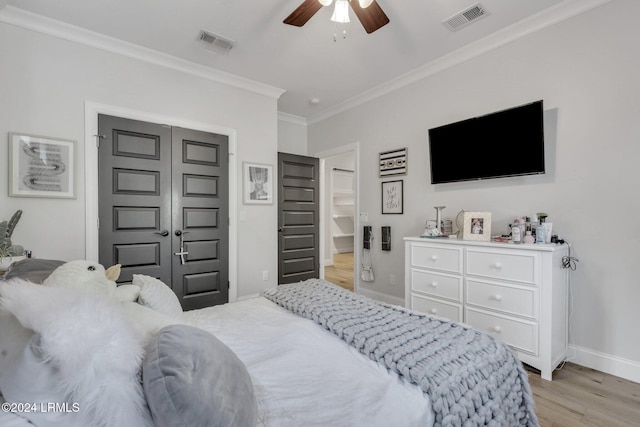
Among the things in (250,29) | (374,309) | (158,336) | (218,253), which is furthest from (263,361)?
(250,29)

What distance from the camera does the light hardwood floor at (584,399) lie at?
5.29ft

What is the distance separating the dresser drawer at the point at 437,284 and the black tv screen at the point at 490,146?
100cm

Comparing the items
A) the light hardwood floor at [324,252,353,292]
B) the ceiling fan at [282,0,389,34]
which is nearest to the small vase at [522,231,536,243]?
the ceiling fan at [282,0,389,34]

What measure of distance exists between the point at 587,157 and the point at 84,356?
3088 millimetres

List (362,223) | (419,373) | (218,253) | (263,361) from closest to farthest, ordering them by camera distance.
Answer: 1. (419,373)
2. (263,361)
3. (218,253)
4. (362,223)

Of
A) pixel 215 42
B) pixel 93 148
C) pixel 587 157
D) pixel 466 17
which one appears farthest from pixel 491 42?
pixel 93 148

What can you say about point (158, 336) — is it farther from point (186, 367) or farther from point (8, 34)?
point (8, 34)

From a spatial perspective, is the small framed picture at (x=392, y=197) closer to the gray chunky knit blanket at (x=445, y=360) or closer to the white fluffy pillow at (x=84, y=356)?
the gray chunky knit blanket at (x=445, y=360)

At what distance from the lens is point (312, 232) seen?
4.41m

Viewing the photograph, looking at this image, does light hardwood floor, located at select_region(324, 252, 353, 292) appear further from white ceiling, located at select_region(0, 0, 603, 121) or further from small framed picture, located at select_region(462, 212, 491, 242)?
white ceiling, located at select_region(0, 0, 603, 121)

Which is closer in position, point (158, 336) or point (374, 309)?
point (158, 336)

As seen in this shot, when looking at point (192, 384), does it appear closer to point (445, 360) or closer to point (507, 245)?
point (445, 360)

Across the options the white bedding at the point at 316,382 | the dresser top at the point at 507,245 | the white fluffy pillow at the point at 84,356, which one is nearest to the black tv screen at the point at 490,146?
the dresser top at the point at 507,245

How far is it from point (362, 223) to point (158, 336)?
11.2ft
